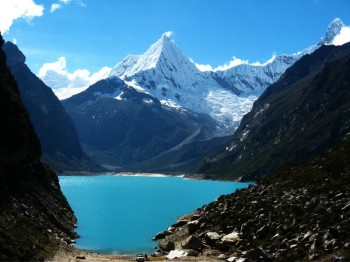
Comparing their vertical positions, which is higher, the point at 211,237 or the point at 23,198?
the point at 23,198

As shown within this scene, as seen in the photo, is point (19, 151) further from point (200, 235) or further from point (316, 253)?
point (316, 253)

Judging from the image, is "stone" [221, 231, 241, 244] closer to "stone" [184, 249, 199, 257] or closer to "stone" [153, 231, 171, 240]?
"stone" [184, 249, 199, 257]

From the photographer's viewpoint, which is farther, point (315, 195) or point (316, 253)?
point (315, 195)

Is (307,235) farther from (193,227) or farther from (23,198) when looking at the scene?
(23,198)

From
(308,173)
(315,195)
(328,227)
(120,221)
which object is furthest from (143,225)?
(328,227)

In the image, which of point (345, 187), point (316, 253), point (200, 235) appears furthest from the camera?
point (200, 235)

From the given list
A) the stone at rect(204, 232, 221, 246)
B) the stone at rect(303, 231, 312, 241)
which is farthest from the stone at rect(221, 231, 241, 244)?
the stone at rect(303, 231, 312, 241)

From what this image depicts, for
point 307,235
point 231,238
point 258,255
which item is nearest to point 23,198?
point 231,238
